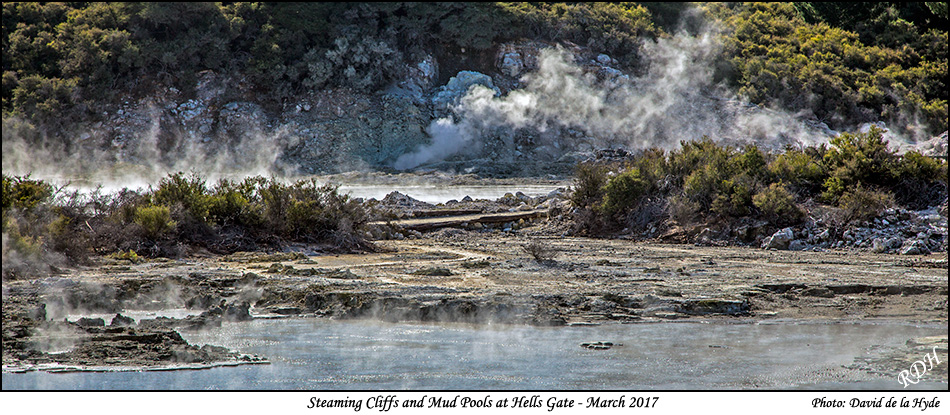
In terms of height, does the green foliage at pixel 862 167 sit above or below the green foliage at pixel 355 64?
below

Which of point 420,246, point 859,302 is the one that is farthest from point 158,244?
point 859,302

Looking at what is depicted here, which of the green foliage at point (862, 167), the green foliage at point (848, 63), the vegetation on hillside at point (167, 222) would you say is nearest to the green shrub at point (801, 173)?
the green foliage at point (862, 167)

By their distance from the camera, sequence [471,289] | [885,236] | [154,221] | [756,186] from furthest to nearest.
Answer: [756,186]
[885,236]
[154,221]
[471,289]

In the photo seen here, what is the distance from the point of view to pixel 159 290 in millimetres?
9141

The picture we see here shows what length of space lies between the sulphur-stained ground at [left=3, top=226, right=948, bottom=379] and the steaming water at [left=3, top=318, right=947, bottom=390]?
0.35 meters

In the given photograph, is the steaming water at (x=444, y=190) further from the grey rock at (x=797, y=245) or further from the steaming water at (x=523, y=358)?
the steaming water at (x=523, y=358)

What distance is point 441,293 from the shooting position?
906cm

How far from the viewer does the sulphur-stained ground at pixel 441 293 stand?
711 cm

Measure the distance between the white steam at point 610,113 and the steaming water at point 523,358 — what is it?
29.9 metres

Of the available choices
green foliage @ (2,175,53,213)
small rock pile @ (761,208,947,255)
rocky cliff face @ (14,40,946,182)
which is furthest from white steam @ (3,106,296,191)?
small rock pile @ (761,208,947,255)

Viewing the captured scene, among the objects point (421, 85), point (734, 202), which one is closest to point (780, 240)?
point (734, 202)

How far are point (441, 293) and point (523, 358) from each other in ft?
8.62

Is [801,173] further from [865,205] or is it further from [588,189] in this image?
[588,189]

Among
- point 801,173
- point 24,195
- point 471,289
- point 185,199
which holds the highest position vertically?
point 24,195
